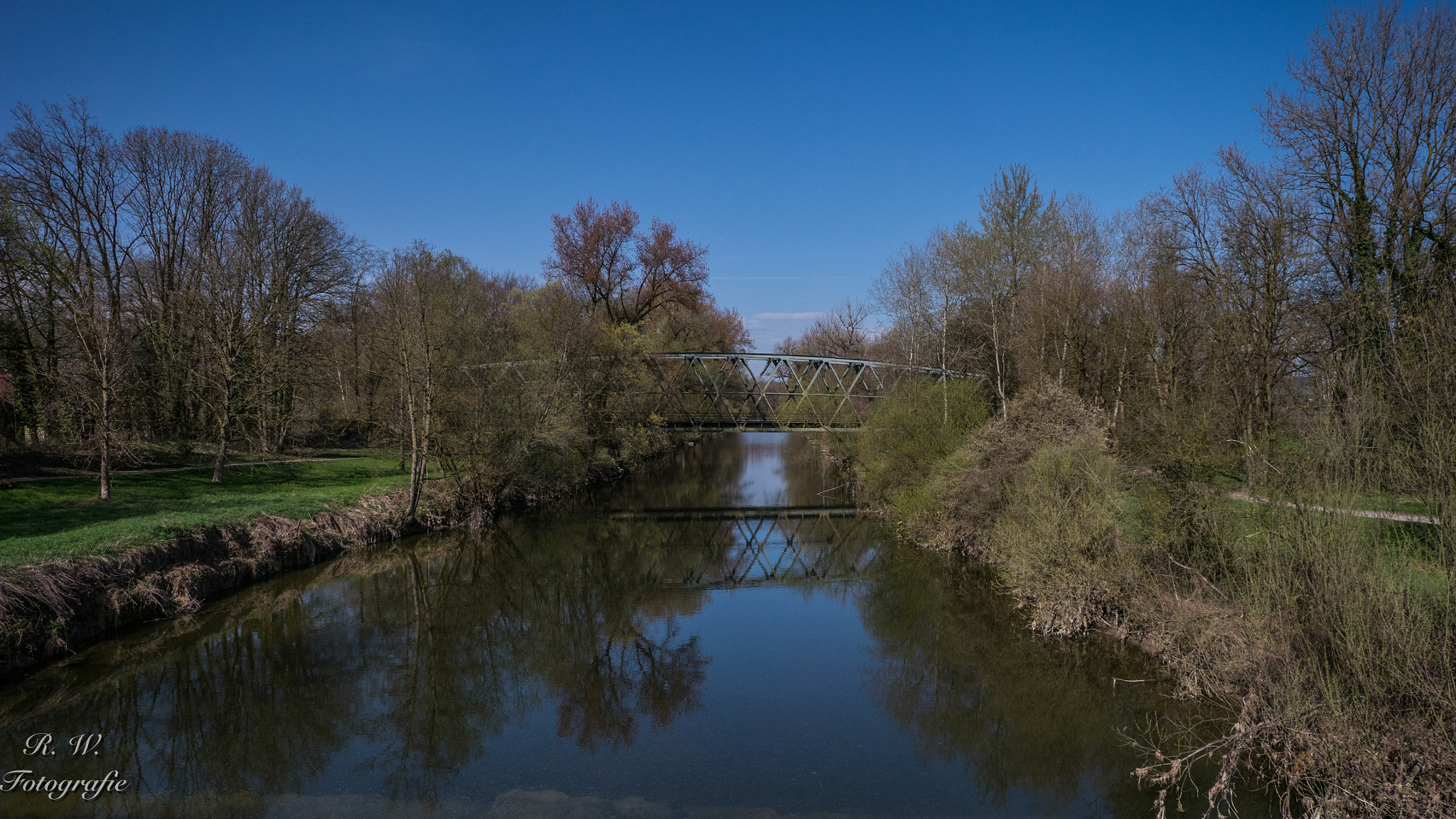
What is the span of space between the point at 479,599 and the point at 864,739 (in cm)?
843

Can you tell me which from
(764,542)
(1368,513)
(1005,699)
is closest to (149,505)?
(764,542)

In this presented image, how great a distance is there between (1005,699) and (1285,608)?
405 cm

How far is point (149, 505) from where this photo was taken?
14609 mm

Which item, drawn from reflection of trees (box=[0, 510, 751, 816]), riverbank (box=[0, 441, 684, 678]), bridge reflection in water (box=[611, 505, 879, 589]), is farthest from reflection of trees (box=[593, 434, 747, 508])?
reflection of trees (box=[0, 510, 751, 816])

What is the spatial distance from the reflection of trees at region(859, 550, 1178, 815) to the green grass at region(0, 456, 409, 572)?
11820 mm

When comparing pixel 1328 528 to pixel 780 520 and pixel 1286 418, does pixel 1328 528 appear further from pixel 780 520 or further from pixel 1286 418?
pixel 780 520

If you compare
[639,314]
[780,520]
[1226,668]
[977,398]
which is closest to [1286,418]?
[977,398]

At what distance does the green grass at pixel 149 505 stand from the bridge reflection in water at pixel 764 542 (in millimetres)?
8190

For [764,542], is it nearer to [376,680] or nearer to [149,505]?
[376,680]

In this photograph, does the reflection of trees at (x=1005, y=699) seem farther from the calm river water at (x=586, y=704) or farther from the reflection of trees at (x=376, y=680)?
the reflection of trees at (x=376, y=680)

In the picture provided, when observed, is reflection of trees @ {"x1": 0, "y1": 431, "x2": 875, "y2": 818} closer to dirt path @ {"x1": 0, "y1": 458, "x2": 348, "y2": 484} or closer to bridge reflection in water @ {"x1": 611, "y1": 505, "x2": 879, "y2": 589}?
bridge reflection in water @ {"x1": 611, "y1": 505, "x2": 879, "y2": 589}

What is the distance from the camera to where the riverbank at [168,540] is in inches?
393

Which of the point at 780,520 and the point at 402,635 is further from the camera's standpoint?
the point at 780,520

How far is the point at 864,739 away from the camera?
29.0 ft
